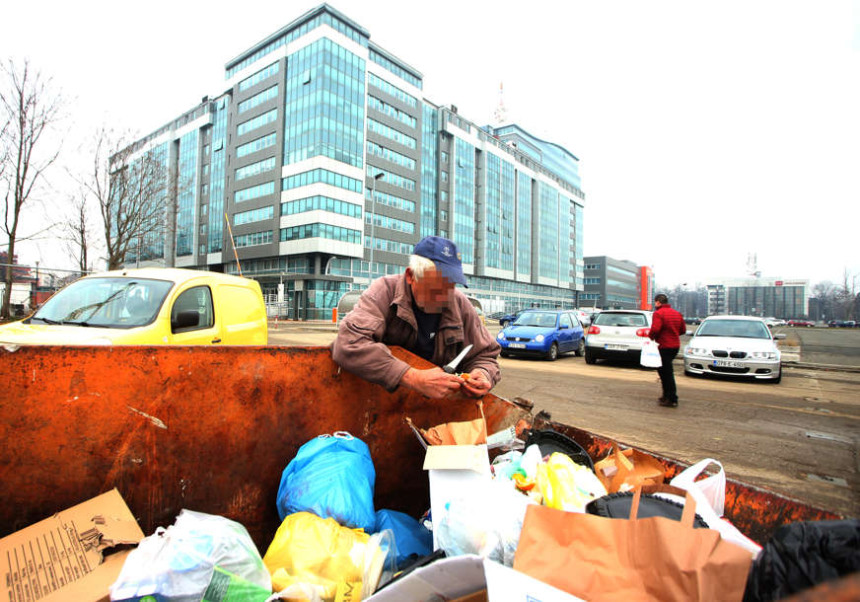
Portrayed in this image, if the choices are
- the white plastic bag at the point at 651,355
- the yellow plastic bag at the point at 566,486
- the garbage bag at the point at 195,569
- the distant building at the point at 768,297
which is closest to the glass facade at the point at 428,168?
the white plastic bag at the point at 651,355

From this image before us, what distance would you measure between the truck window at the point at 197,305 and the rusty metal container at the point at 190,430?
2271 millimetres

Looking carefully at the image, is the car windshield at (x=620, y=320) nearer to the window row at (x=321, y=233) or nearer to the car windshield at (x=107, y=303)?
the car windshield at (x=107, y=303)

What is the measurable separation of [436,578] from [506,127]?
304ft

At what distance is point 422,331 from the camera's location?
2.43m

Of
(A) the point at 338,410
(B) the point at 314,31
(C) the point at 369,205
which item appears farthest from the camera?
(C) the point at 369,205

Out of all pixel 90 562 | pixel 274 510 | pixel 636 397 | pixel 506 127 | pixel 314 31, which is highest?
pixel 506 127

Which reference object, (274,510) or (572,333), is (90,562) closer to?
(274,510)

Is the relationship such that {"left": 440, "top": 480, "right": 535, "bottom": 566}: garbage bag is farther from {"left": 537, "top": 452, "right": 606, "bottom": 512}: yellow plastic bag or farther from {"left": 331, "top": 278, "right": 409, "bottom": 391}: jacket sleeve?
{"left": 331, "top": 278, "right": 409, "bottom": 391}: jacket sleeve

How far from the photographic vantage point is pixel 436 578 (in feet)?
3.72

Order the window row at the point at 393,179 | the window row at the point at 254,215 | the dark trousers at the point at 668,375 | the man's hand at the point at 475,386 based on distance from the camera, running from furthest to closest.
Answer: the window row at the point at 393,179, the window row at the point at 254,215, the dark trousers at the point at 668,375, the man's hand at the point at 475,386

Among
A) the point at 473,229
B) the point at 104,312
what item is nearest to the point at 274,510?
the point at 104,312

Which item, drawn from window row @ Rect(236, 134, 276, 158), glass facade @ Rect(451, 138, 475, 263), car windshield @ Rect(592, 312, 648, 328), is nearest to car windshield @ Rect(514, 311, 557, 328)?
car windshield @ Rect(592, 312, 648, 328)

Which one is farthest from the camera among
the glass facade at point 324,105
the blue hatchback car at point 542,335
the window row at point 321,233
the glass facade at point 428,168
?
the glass facade at point 428,168

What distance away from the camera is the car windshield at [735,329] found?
9.29 m
